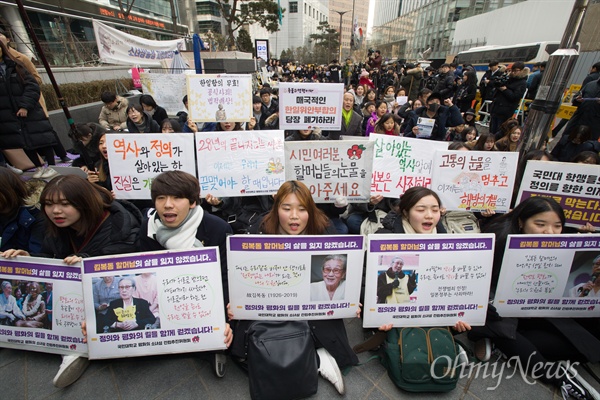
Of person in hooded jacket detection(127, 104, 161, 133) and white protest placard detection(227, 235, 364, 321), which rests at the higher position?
person in hooded jacket detection(127, 104, 161, 133)

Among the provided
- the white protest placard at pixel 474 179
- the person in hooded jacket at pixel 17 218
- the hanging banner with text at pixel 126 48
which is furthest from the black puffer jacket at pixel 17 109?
the hanging banner with text at pixel 126 48

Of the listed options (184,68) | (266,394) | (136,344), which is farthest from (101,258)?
(184,68)

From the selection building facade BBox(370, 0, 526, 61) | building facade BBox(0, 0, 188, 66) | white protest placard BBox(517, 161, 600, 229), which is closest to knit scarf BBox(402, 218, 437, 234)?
white protest placard BBox(517, 161, 600, 229)

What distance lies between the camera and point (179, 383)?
2.33 metres

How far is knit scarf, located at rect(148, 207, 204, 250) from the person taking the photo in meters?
2.31

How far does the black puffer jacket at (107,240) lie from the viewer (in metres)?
2.45

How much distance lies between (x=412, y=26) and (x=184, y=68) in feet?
210

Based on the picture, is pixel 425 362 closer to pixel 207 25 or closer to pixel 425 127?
pixel 425 127

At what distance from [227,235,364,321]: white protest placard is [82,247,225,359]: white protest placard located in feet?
0.58

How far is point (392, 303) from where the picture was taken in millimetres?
2211

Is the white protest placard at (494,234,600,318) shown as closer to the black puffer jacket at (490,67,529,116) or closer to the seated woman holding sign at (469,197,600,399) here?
the seated woman holding sign at (469,197,600,399)

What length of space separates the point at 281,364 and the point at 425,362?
1.06m

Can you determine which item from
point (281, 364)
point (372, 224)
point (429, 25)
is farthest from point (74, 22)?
point (429, 25)

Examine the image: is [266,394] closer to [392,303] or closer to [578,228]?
[392,303]
